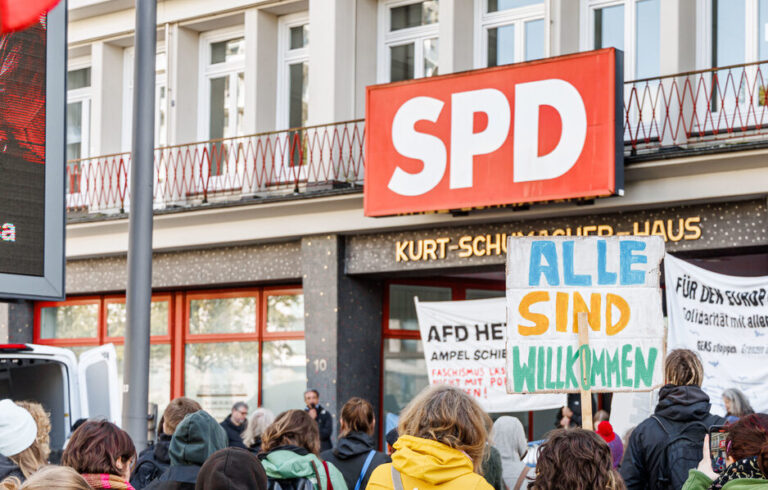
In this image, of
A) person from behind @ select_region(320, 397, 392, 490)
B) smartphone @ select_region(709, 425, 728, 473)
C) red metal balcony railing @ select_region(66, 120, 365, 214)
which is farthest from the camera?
red metal balcony railing @ select_region(66, 120, 365, 214)

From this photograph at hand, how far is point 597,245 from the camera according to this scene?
8375mm

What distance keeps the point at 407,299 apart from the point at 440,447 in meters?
14.0

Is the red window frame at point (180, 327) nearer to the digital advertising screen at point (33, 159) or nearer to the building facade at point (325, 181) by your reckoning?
the building facade at point (325, 181)

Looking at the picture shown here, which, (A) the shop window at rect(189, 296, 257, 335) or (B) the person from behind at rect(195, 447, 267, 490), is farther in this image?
(A) the shop window at rect(189, 296, 257, 335)

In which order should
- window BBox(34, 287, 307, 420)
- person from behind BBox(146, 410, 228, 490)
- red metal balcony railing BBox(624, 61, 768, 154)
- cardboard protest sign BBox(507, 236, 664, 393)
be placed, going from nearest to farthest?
person from behind BBox(146, 410, 228, 490) → cardboard protest sign BBox(507, 236, 664, 393) → red metal balcony railing BBox(624, 61, 768, 154) → window BBox(34, 287, 307, 420)

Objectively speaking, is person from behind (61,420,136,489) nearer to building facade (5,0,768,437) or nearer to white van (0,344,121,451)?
white van (0,344,121,451)

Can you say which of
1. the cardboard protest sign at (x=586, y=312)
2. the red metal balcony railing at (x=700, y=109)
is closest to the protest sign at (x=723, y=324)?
the red metal balcony railing at (x=700, y=109)

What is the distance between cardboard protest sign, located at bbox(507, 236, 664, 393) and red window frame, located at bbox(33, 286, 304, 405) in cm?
1096

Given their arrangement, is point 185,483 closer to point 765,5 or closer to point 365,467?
point 365,467

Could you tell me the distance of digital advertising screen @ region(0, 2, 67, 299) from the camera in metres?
9.14

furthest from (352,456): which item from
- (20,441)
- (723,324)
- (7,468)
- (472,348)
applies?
(472,348)

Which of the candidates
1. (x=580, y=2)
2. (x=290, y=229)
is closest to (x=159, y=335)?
(x=290, y=229)

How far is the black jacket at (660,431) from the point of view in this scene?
23.0 feet

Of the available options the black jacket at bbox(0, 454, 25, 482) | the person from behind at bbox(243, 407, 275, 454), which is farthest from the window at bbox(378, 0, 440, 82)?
the black jacket at bbox(0, 454, 25, 482)
